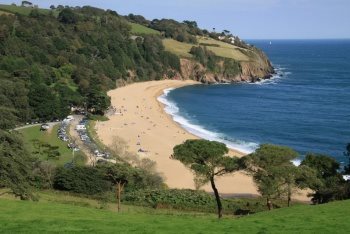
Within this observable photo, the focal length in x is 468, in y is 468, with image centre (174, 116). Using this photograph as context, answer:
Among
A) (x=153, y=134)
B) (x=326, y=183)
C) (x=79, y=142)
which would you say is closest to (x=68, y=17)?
(x=153, y=134)

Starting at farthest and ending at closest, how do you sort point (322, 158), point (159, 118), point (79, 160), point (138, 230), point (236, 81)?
point (236, 81), point (159, 118), point (79, 160), point (322, 158), point (138, 230)

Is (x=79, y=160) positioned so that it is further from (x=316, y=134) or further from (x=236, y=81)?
(x=236, y=81)

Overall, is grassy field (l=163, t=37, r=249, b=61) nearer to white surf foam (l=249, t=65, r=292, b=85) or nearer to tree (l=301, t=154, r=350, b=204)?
white surf foam (l=249, t=65, r=292, b=85)

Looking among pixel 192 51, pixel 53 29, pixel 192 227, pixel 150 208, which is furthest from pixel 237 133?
pixel 192 51

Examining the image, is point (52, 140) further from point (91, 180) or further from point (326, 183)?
point (326, 183)

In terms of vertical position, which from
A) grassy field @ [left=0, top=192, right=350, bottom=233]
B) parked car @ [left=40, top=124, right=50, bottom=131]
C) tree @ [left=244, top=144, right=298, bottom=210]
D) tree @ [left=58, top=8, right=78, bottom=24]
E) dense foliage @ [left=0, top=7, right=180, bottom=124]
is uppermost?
tree @ [left=58, top=8, right=78, bottom=24]

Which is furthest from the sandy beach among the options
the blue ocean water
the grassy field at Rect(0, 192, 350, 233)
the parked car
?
the grassy field at Rect(0, 192, 350, 233)

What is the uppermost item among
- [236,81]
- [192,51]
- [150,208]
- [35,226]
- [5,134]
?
[192,51]

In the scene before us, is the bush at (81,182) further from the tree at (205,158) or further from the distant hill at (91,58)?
the distant hill at (91,58)
